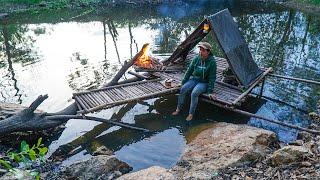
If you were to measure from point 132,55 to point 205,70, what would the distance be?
7.49 metres

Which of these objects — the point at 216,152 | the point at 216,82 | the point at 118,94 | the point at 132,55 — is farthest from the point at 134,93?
the point at 132,55

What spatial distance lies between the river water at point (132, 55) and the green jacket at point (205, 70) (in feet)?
3.75

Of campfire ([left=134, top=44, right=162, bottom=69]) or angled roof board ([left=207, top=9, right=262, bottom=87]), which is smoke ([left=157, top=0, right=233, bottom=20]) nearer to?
campfire ([left=134, top=44, right=162, bottom=69])

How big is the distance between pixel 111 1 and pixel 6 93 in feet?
61.8

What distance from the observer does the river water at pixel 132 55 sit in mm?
8961

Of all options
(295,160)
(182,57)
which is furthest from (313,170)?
(182,57)

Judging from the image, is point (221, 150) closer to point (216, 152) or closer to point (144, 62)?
point (216, 152)

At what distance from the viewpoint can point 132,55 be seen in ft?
53.0

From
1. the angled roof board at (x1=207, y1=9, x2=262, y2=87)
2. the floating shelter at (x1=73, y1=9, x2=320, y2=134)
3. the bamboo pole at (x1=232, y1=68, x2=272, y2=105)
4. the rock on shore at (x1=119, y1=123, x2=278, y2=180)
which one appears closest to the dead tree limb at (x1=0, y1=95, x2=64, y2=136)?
the floating shelter at (x1=73, y1=9, x2=320, y2=134)

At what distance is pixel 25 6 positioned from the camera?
27.8 m

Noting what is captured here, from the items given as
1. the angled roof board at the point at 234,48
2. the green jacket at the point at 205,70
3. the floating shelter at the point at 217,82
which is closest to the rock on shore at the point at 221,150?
the floating shelter at the point at 217,82

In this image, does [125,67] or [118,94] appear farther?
[125,67]

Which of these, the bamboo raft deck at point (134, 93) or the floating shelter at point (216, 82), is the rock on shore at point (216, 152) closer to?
the floating shelter at point (216, 82)

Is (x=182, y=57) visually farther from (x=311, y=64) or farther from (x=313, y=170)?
(x=313, y=170)
